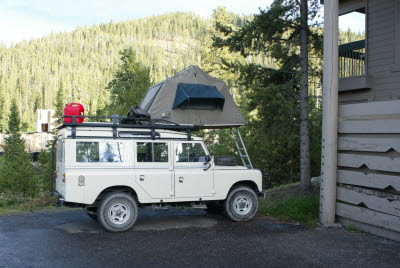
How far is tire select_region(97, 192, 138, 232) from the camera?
7484 millimetres

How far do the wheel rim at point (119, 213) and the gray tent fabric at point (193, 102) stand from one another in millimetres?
2368

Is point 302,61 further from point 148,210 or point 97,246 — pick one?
point 97,246

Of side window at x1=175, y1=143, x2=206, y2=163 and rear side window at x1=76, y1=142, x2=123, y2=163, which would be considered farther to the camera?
side window at x1=175, y1=143, x2=206, y2=163

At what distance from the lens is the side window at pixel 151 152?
8047 millimetres

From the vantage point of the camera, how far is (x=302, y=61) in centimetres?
1143

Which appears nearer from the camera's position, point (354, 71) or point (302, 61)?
point (302, 61)

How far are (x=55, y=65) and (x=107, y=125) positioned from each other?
163652 millimetres

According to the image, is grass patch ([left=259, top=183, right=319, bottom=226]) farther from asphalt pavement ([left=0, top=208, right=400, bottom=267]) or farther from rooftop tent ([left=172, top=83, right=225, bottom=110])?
rooftop tent ([left=172, top=83, right=225, bottom=110])

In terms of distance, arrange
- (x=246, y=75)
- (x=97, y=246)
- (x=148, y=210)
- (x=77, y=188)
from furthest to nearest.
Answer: (x=246, y=75), (x=148, y=210), (x=77, y=188), (x=97, y=246)

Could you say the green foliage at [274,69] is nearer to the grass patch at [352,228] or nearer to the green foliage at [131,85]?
the grass patch at [352,228]

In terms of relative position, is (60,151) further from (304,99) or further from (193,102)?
(304,99)

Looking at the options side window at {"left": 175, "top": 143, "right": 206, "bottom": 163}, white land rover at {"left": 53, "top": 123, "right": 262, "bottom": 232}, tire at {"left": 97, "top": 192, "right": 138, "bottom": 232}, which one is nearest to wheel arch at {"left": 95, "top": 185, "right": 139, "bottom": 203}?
white land rover at {"left": 53, "top": 123, "right": 262, "bottom": 232}

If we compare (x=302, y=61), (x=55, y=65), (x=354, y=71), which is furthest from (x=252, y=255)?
(x=55, y=65)

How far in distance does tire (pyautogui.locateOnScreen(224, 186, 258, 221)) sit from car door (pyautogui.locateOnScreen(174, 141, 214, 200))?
1.92ft
